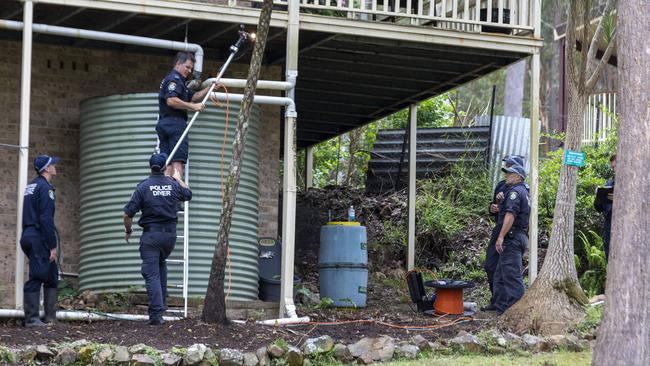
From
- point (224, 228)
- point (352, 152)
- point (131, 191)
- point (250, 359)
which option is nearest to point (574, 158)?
point (224, 228)

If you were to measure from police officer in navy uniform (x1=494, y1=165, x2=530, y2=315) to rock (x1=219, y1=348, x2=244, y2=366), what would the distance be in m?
4.53

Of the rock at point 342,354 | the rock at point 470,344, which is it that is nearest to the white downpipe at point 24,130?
the rock at point 342,354

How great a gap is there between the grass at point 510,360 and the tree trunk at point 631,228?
151cm

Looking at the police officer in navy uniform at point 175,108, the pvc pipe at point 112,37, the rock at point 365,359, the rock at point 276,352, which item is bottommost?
the rock at point 365,359

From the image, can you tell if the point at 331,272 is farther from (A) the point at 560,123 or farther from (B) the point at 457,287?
(A) the point at 560,123

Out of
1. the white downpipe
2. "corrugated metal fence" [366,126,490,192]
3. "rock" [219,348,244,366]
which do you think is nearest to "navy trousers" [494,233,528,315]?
"rock" [219,348,244,366]

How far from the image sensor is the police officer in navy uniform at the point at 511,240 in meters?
13.6

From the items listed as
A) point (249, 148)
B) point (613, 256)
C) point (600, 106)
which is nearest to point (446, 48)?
point (249, 148)

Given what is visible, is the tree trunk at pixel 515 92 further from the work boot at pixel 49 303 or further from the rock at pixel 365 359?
the rock at pixel 365 359

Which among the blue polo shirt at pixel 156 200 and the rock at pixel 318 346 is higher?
the blue polo shirt at pixel 156 200

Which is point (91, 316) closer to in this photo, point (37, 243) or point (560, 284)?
point (37, 243)

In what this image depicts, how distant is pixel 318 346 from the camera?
34.1 feet

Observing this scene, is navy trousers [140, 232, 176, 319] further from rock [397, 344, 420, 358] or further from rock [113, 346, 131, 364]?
rock [397, 344, 420, 358]

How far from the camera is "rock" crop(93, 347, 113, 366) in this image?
32.2ft
